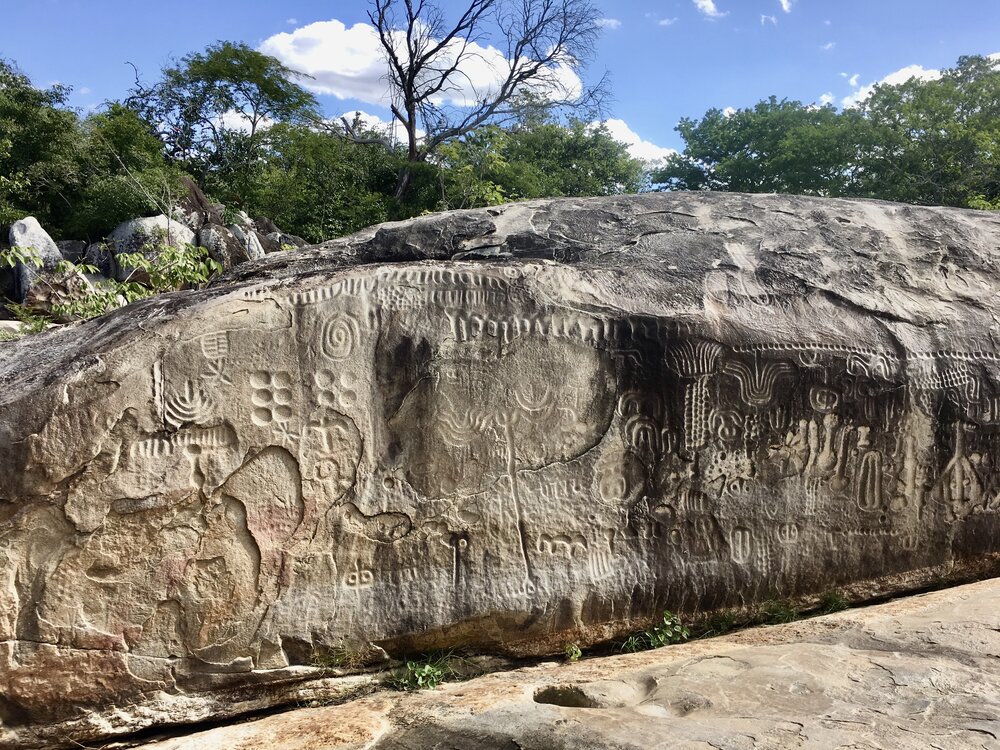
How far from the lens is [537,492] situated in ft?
10.3

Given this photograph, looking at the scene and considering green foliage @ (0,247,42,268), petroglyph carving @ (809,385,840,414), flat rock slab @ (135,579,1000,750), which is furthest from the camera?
green foliage @ (0,247,42,268)

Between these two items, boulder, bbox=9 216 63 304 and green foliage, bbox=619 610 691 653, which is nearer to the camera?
green foliage, bbox=619 610 691 653

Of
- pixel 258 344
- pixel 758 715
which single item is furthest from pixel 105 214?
pixel 758 715

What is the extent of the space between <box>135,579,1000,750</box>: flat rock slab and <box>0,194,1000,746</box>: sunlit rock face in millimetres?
271

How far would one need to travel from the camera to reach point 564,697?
8.91ft

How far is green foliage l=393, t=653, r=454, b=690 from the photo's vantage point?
2.95m

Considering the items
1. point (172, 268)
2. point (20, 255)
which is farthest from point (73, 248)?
point (20, 255)

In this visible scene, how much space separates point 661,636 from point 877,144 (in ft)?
59.7

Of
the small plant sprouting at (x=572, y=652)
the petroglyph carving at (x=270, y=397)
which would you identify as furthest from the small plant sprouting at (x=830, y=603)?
the petroglyph carving at (x=270, y=397)

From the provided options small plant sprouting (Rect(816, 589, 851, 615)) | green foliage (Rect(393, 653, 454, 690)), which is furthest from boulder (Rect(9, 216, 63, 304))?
small plant sprouting (Rect(816, 589, 851, 615))

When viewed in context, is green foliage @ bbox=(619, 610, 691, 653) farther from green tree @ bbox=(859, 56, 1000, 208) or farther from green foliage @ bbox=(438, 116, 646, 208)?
green tree @ bbox=(859, 56, 1000, 208)

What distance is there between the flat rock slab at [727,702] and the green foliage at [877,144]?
13.6 meters

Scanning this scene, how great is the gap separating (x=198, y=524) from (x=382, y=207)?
1474 centimetres

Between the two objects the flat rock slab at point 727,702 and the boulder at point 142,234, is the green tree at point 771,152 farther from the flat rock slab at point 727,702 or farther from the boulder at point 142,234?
the flat rock slab at point 727,702
